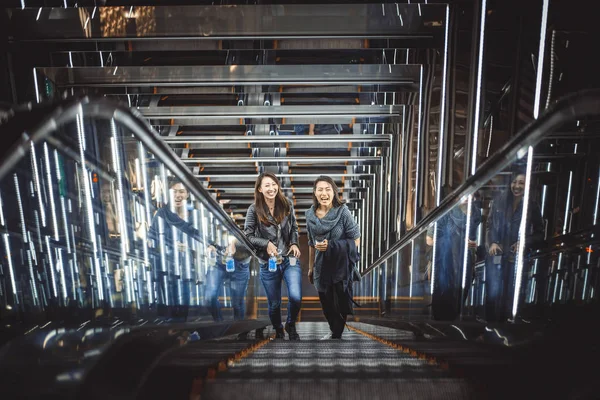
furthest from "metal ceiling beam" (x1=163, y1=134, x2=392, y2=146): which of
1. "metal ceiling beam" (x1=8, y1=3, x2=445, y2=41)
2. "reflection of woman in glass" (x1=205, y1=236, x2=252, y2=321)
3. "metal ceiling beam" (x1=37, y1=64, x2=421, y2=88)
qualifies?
"metal ceiling beam" (x1=8, y1=3, x2=445, y2=41)

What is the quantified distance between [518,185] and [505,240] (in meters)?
0.26

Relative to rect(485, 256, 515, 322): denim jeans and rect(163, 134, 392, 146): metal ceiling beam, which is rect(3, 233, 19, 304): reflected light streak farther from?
rect(163, 134, 392, 146): metal ceiling beam

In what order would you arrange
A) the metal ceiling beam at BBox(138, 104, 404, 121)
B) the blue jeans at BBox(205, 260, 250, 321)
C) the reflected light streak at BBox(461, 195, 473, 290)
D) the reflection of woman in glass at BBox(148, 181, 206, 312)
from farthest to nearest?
the metal ceiling beam at BBox(138, 104, 404, 121) < the blue jeans at BBox(205, 260, 250, 321) < the reflection of woman in glass at BBox(148, 181, 206, 312) < the reflected light streak at BBox(461, 195, 473, 290)

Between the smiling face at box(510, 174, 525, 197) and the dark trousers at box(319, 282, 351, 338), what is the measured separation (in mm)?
2509

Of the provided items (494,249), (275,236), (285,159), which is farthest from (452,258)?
(285,159)

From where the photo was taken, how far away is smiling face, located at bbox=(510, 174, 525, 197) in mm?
2182

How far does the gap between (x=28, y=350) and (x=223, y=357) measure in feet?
3.54

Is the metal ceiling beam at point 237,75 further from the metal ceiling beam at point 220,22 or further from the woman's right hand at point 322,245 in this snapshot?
the woman's right hand at point 322,245

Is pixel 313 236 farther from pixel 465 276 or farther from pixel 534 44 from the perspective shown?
pixel 534 44

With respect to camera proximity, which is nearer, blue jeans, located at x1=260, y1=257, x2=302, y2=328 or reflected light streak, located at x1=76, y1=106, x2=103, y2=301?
reflected light streak, located at x1=76, y1=106, x2=103, y2=301

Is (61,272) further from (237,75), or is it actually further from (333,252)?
(237,75)

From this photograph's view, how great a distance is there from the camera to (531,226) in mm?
2094

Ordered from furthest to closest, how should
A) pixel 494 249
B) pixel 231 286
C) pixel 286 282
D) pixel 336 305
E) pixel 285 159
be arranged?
pixel 285 159 < pixel 231 286 < pixel 286 282 < pixel 336 305 < pixel 494 249

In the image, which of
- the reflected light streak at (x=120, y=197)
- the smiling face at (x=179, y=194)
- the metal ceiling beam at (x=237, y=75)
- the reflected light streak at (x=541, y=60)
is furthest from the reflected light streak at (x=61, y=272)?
the metal ceiling beam at (x=237, y=75)
